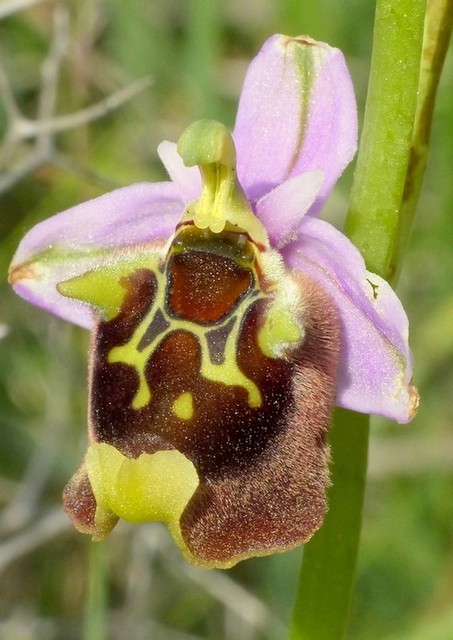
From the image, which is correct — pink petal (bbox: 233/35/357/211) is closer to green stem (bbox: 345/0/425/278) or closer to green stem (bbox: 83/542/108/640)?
green stem (bbox: 345/0/425/278)

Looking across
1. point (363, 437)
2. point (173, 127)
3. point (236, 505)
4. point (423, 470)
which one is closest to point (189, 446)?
point (236, 505)

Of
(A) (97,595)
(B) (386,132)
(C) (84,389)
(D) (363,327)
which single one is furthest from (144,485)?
(C) (84,389)

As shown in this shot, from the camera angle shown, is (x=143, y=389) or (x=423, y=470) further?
(x=423, y=470)

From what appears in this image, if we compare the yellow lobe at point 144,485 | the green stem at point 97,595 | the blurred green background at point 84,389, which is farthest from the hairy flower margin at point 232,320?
the blurred green background at point 84,389

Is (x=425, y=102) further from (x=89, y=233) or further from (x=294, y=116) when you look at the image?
(x=89, y=233)

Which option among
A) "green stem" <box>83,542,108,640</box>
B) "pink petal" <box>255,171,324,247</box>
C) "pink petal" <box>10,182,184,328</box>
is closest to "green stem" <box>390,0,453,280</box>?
"pink petal" <box>255,171,324,247</box>

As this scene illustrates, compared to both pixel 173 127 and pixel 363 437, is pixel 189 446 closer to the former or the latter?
pixel 363 437

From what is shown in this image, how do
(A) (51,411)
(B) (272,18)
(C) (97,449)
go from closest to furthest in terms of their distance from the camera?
1. (C) (97,449)
2. (A) (51,411)
3. (B) (272,18)
